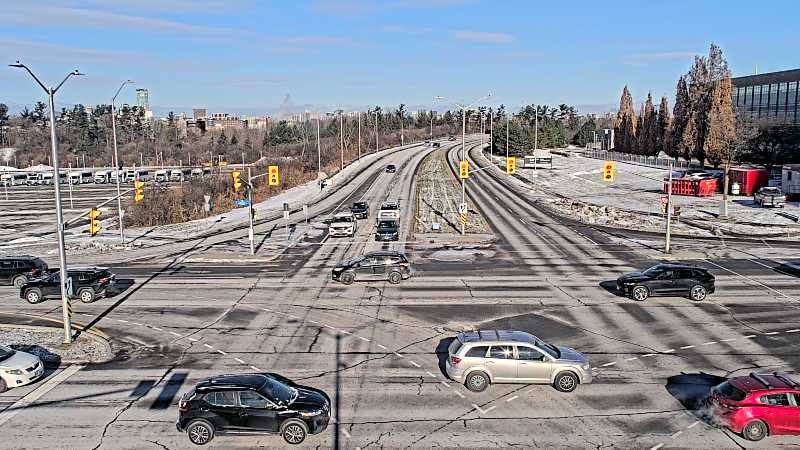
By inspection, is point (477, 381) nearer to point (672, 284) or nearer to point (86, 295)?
point (672, 284)

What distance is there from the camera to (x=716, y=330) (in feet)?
74.8

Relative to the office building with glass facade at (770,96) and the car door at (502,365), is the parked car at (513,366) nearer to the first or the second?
the car door at (502,365)

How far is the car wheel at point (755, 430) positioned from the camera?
14.4m

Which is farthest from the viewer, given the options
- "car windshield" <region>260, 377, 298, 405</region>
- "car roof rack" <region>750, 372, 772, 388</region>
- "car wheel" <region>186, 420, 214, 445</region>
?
"car roof rack" <region>750, 372, 772, 388</region>

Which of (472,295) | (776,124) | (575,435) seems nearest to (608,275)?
(472,295)

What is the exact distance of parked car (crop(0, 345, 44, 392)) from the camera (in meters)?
17.9

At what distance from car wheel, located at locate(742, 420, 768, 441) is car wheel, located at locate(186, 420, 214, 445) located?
12.4 meters

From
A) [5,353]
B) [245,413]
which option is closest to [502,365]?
[245,413]

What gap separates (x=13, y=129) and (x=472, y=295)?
7664 inches

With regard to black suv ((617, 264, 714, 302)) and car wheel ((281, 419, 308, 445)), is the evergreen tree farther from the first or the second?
car wheel ((281, 419, 308, 445))

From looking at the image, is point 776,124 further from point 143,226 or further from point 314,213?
point 143,226

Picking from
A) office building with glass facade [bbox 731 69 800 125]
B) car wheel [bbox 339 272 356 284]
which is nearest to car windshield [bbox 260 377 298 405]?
car wheel [bbox 339 272 356 284]

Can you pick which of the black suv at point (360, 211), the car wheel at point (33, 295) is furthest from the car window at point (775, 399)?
the black suv at point (360, 211)

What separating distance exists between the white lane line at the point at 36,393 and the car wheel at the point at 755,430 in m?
18.0
